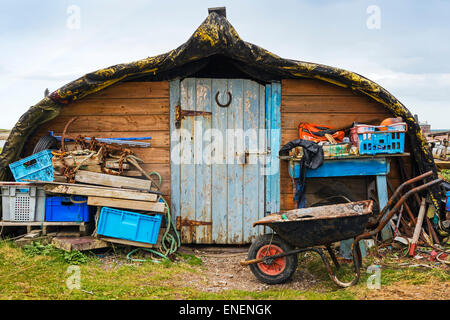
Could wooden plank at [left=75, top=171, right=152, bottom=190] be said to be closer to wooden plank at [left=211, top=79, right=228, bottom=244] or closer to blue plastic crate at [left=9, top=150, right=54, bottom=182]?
blue plastic crate at [left=9, top=150, right=54, bottom=182]

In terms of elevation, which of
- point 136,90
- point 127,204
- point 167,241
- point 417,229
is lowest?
point 167,241

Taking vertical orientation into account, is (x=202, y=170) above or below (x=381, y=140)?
below

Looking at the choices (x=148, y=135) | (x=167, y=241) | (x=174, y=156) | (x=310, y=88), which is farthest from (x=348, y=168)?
(x=148, y=135)

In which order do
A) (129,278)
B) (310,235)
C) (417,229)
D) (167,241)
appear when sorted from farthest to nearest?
(167,241), (417,229), (129,278), (310,235)

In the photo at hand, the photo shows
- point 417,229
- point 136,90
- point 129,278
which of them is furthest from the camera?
point 136,90

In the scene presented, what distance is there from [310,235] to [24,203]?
3964 mm

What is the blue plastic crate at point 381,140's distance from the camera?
17.3ft

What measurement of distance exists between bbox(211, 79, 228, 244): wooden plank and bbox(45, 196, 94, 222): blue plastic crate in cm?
189

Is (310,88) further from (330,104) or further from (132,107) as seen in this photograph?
(132,107)

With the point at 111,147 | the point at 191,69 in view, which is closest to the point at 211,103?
the point at 191,69

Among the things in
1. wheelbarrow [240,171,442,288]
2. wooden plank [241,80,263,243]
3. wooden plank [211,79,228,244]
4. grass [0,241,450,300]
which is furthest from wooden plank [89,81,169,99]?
wheelbarrow [240,171,442,288]

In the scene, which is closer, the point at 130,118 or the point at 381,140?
the point at 381,140

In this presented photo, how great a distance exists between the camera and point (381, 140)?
5.34 meters

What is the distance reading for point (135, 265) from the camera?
4.96 metres
